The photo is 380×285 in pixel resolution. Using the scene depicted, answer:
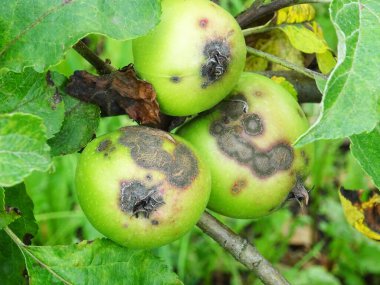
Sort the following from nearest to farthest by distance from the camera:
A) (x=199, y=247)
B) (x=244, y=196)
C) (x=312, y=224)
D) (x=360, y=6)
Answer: (x=360, y=6) < (x=244, y=196) < (x=199, y=247) < (x=312, y=224)

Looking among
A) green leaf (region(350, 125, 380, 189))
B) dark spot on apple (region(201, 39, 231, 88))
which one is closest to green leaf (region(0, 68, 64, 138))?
dark spot on apple (region(201, 39, 231, 88))

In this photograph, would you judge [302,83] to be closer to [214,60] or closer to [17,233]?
[214,60]

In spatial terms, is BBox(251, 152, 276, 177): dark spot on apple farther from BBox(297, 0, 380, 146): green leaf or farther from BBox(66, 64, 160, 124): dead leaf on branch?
BBox(297, 0, 380, 146): green leaf

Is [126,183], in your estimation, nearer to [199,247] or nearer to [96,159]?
[96,159]

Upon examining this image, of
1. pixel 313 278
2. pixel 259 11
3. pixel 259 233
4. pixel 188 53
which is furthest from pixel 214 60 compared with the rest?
pixel 259 233

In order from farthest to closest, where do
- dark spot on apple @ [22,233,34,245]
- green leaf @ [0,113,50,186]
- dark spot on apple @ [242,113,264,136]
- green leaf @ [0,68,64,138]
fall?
dark spot on apple @ [22,233,34,245] < dark spot on apple @ [242,113,264,136] < green leaf @ [0,68,64,138] < green leaf @ [0,113,50,186]

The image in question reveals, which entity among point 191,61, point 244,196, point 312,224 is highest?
point 191,61

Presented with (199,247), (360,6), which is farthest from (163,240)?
(199,247)
